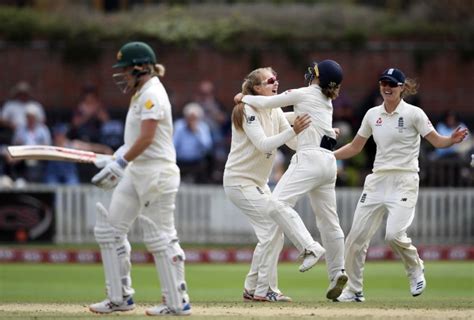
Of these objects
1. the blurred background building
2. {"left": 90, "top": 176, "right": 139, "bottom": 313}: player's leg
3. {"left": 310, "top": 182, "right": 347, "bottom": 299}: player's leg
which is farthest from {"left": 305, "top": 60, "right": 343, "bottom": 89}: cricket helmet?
the blurred background building

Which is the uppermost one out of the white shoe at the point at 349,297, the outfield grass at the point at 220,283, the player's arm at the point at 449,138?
the player's arm at the point at 449,138

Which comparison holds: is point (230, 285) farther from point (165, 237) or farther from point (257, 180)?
point (165, 237)

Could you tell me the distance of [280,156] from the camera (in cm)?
1906

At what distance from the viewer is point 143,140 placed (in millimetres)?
9016

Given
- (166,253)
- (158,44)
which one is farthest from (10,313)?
(158,44)

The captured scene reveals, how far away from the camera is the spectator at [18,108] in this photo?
64.4ft

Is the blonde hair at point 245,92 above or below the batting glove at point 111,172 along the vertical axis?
above

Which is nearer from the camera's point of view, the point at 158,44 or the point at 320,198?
the point at 320,198

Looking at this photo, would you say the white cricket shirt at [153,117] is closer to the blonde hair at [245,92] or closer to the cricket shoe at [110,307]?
the cricket shoe at [110,307]

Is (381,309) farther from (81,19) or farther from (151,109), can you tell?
(81,19)

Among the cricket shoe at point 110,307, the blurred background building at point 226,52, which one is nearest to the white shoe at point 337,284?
the cricket shoe at point 110,307

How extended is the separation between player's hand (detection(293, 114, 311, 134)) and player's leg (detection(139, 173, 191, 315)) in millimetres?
1562

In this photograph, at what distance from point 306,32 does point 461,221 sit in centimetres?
489

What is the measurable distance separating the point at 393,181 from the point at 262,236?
1.21 meters
